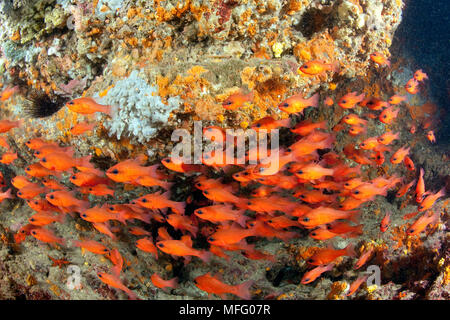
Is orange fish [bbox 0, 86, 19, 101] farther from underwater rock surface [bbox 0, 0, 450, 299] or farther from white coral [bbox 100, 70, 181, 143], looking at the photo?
white coral [bbox 100, 70, 181, 143]

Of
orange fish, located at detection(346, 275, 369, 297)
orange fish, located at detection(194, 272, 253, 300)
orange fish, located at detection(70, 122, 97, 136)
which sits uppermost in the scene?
orange fish, located at detection(70, 122, 97, 136)

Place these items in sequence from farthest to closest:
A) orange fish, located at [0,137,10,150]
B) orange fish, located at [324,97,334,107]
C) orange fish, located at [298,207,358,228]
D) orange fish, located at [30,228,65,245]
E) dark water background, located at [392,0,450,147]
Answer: dark water background, located at [392,0,450,147] < orange fish, located at [324,97,334,107] < orange fish, located at [0,137,10,150] < orange fish, located at [30,228,65,245] < orange fish, located at [298,207,358,228]

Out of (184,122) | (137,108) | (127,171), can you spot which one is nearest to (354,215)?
(184,122)

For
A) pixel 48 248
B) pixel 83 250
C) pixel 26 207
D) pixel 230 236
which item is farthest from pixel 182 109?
pixel 26 207

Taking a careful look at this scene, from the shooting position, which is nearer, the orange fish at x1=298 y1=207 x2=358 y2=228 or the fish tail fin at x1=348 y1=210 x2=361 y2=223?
the orange fish at x1=298 y1=207 x2=358 y2=228

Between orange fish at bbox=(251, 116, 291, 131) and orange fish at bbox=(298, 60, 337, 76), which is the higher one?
orange fish at bbox=(298, 60, 337, 76)

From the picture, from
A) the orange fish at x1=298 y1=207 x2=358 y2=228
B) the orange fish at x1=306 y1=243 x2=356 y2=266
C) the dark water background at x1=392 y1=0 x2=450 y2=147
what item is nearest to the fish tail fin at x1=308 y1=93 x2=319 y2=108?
the orange fish at x1=298 y1=207 x2=358 y2=228

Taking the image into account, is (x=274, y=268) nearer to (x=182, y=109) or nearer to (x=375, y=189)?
(x=375, y=189)
